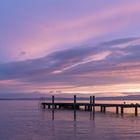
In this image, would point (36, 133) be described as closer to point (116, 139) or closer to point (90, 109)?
point (116, 139)

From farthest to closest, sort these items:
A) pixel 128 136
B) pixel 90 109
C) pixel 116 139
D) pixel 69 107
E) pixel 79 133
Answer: pixel 69 107
pixel 90 109
pixel 79 133
pixel 128 136
pixel 116 139

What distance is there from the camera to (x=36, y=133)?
2744 cm

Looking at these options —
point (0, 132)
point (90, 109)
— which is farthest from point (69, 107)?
point (0, 132)

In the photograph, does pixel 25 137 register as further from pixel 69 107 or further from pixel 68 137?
pixel 69 107

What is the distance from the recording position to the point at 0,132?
2794 cm

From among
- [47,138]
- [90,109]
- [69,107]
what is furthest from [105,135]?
[69,107]

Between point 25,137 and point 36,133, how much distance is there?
2.43 m

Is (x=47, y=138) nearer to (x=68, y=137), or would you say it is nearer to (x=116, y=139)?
(x=68, y=137)

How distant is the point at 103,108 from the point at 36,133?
41.9 meters

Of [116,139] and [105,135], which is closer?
[116,139]

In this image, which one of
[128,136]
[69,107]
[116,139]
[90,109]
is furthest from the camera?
[69,107]

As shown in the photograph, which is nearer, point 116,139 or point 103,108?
point 116,139

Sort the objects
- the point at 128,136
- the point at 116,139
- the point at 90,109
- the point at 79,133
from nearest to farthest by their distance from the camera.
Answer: the point at 116,139 < the point at 128,136 < the point at 79,133 < the point at 90,109

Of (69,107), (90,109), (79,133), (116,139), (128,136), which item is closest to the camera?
(116,139)
